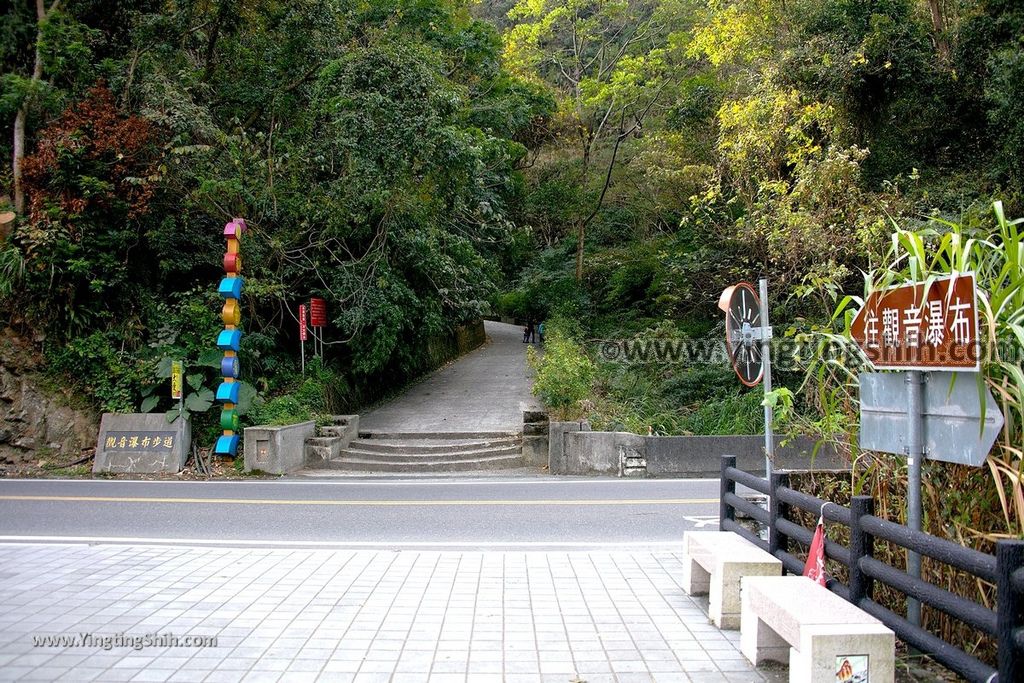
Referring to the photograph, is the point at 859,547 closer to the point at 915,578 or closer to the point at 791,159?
the point at 915,578

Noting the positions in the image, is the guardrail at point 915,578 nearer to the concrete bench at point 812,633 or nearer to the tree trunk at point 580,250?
the concrete bench at point 812,633

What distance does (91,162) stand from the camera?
15.7 m

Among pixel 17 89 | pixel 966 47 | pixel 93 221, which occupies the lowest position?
pixel 93 221

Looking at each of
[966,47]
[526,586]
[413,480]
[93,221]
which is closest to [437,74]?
[93,221]

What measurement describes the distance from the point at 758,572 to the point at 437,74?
14.4 meters

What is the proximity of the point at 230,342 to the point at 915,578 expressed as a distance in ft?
42.1

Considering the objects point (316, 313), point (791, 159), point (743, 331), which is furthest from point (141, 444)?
point (791, 159)

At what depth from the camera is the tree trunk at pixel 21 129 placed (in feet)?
52.0

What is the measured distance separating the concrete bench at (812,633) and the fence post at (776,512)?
100 centimetres

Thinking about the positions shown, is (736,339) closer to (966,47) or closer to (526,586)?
(526,586)

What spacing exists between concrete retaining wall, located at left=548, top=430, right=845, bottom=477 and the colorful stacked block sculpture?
625 centimetres

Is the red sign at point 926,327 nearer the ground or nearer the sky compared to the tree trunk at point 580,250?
nearer the ground

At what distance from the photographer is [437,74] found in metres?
17.0

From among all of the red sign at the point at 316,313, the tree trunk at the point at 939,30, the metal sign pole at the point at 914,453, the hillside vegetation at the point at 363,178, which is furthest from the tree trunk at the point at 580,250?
the metal sign pole at the point at 914,453
